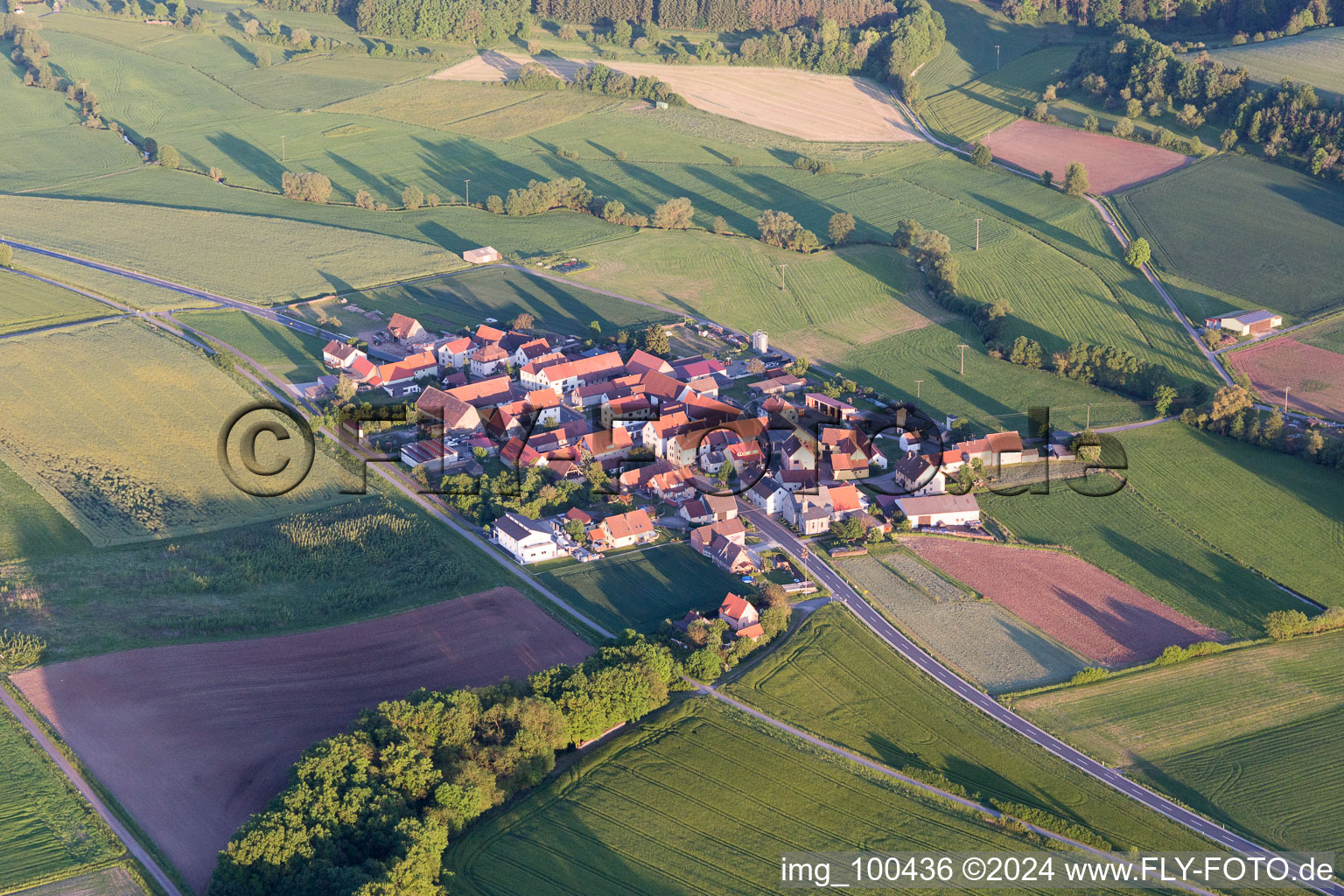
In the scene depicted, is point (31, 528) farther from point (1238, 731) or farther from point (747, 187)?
point (747, 187)

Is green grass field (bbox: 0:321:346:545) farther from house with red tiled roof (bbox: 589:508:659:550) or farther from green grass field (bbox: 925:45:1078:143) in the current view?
green grass field (bbox: 925:45:1078:143)

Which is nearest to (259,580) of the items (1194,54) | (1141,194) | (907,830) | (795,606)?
(795,606)

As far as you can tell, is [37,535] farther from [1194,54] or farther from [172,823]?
[1194,54]

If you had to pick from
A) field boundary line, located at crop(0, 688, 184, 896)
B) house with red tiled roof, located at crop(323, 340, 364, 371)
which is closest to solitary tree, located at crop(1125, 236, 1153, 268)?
house with red tiled roof, located at crop(323, 340, 364, 371)

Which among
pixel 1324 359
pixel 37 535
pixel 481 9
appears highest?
pixel 481 9

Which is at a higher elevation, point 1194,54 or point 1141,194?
point 1194,54

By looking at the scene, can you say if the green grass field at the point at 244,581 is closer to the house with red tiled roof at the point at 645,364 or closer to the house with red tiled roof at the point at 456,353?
the house with red tiled roof at the point at 456,353

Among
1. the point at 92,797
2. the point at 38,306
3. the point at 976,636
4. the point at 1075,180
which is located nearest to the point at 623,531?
the point at 976,636
